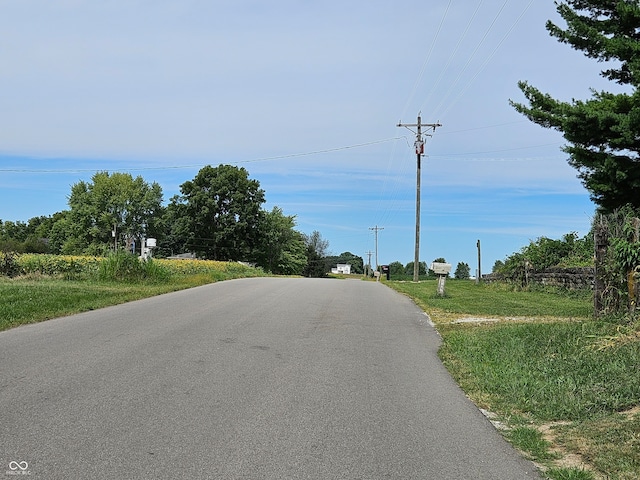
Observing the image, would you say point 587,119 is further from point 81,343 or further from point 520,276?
point 520,276

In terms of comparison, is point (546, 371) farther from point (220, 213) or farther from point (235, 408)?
point (220, 213)

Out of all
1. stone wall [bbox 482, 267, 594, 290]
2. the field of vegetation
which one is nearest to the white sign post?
the field of vegetation

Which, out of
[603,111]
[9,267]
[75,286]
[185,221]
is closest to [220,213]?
[185,221]

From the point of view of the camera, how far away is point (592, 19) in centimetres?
1609

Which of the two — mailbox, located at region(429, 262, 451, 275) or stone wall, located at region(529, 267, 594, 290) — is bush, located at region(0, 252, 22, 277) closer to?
mailbox, located at region(429, 262, 451, 275)

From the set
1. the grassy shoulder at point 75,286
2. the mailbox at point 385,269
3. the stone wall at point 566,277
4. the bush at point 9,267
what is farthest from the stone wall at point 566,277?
the bush at point 9,267

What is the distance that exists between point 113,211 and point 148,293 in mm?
67515

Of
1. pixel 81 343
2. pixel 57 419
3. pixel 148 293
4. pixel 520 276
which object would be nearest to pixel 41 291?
pixel 148 293

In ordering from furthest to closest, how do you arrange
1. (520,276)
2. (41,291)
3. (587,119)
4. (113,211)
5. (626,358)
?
(113,211)
(520,276)
(41,291)
(587,119)
(626,358)

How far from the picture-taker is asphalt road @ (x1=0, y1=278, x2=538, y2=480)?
4.77m

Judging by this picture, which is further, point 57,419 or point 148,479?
point 57,419
